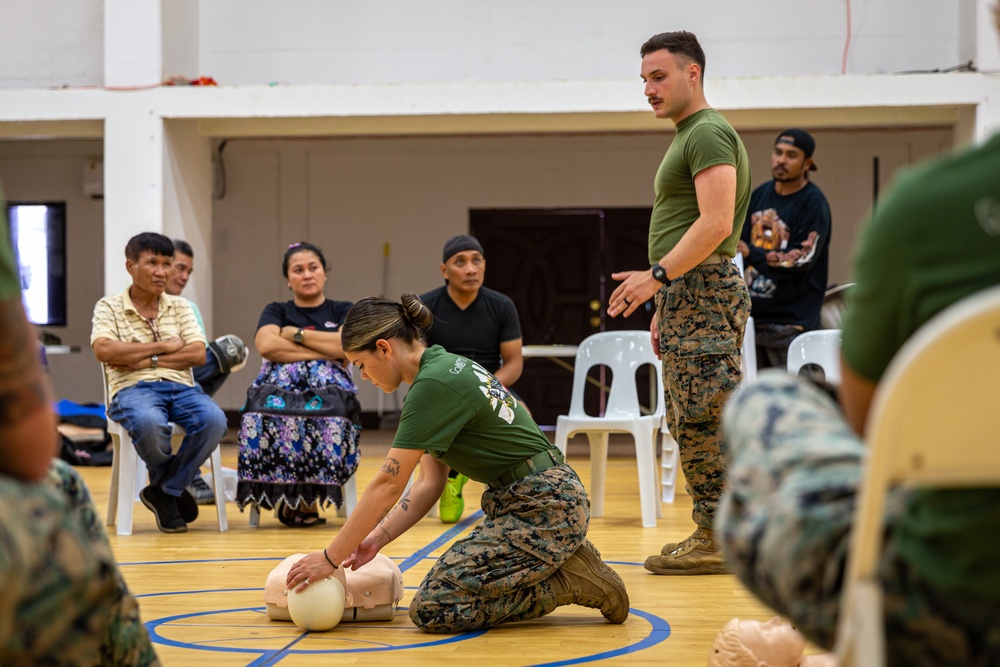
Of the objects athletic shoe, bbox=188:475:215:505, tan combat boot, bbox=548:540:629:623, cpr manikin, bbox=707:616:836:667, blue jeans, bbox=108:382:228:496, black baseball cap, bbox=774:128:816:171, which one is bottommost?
athletic shoe, bbox=188:475:215:505

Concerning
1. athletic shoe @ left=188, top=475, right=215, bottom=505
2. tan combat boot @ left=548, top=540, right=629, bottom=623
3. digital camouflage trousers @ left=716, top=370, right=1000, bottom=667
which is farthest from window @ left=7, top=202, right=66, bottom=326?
digital camouflage trousers @ left=716, top=370, right=1000, bottom=667

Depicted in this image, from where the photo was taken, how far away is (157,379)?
5.10 metres

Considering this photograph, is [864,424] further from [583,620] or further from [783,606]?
[583,620]

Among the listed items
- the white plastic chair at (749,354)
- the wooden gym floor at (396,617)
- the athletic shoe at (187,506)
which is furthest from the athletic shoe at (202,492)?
the white plastic chair at (749,354)

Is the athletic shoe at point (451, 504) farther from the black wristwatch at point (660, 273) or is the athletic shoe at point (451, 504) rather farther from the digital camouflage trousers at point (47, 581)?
the digital camouflage trousers at point (47, 581)

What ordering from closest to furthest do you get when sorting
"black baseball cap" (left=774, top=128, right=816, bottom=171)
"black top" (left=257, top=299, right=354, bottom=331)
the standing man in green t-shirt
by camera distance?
the standing man in green t-shirt, "black top" (left=257, top=299, right=354, bottom=331), "black baseball cap" (left=774, top=128, right=816, bottom=171)

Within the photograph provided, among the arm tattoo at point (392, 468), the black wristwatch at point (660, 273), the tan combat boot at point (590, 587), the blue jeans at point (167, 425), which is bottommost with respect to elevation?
the tan combat boot at point (590, 587)

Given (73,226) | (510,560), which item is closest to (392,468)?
(510,560)

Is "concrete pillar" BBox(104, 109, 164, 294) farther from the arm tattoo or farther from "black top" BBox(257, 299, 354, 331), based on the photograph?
the arm tattoo

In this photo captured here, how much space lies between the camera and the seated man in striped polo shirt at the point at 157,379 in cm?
493

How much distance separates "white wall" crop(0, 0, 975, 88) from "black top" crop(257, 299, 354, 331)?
355cm

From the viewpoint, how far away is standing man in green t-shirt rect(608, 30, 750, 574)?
3.45 meters

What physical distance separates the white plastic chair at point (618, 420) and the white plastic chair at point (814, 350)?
2.18ft

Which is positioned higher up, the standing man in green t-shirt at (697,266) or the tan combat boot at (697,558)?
the standing man in green t-shirt at (697,266)
